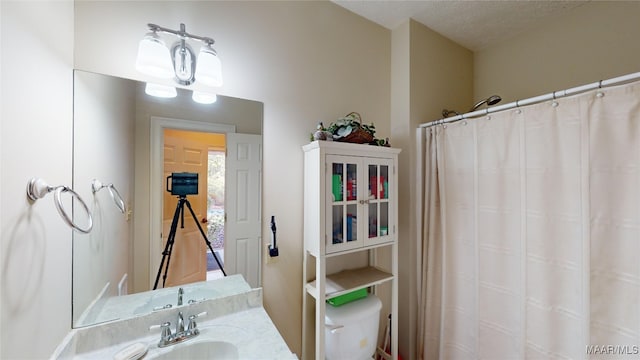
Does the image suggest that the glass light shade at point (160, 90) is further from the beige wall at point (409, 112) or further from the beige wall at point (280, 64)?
the beige wall at point (409, 112)

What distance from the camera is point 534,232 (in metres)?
1.23

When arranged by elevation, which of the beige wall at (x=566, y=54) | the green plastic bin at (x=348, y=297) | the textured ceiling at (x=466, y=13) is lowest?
the green plastic bin at (x=348, y=297)

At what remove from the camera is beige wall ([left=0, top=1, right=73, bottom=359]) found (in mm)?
588

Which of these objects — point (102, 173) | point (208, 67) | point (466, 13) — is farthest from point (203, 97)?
point (466, 13)

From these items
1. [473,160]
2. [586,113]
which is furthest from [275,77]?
[586,113]

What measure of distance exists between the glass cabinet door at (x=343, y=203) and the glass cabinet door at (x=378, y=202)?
0.08m

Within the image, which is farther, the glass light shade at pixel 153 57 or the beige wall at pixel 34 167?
the glass light shade at pixel 153 57

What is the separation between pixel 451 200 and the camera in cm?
157

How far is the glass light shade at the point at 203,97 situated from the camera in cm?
114

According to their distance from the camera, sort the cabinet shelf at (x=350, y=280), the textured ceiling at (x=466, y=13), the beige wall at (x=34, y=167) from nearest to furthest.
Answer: the beige wall at (x=34, y=167), the cabinet shelf at (x=350, y=280), the textured ceiling at (x=466, y=13)

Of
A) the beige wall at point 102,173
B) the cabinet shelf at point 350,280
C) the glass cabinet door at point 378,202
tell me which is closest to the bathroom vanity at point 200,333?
the beige wall at point 102,173

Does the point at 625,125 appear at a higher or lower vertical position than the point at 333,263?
higher

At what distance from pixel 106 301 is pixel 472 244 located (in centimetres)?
181

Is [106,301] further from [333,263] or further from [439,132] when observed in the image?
[439,132]
